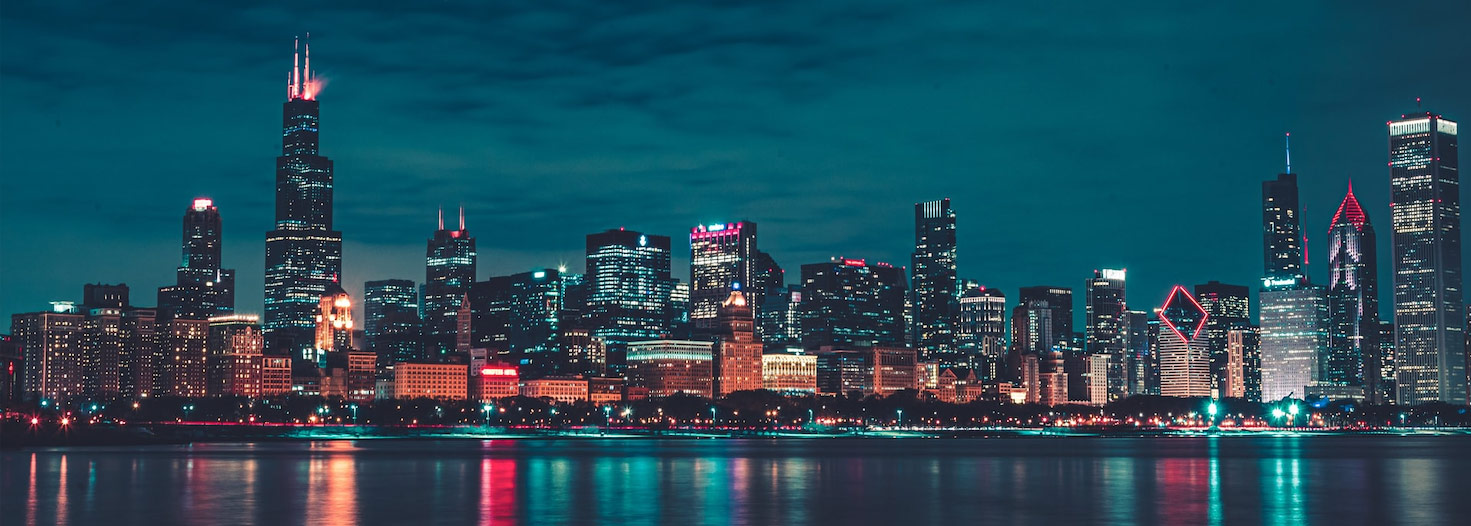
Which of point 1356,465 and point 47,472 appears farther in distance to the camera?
point 1356,465

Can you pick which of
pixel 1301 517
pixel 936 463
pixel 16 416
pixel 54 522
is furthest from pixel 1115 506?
pixel 16 416

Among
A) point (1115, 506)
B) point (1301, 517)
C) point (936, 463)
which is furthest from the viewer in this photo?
point (936, 463)

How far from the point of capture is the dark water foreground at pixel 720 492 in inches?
2495

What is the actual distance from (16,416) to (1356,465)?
463 feet

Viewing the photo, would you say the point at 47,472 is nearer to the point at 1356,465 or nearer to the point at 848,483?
the point at 848,483

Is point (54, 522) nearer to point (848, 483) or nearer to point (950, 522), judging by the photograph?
point (950, 522)

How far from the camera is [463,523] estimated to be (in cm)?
5997

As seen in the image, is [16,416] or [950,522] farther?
[16,416]

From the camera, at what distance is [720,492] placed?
79938mm

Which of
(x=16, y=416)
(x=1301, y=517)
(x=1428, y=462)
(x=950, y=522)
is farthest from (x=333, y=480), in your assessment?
(x=16, y=416)

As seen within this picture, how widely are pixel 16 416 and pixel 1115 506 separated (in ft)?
490

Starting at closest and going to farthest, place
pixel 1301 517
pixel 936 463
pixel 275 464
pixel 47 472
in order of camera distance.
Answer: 1. pixel 1301 517
2. pixel 47 472
3. pixel 275 464
4. pixel 936 463

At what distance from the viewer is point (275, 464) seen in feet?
381

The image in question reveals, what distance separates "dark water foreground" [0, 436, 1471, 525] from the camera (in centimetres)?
6338
